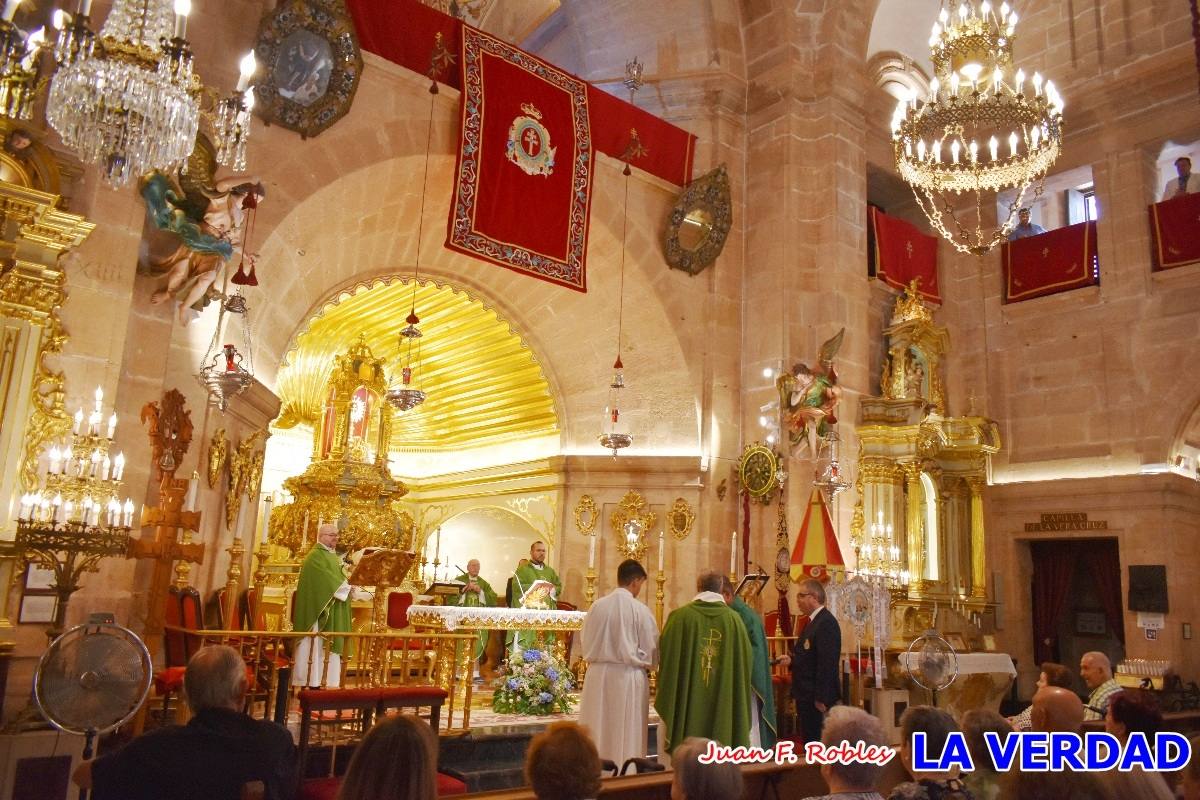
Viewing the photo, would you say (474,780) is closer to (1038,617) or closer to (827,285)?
(827,285)

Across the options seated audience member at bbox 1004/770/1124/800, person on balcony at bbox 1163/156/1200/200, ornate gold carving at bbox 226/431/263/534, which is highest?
person on balcony at bbox 1163/156/1200/200

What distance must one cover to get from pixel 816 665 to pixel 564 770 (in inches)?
169

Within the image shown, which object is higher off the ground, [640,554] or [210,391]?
[210,391]

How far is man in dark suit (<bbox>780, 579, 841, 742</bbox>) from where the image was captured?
21.7ft

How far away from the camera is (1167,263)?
12867 millimetres

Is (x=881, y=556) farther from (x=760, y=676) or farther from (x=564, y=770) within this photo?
(x=564, y=770)

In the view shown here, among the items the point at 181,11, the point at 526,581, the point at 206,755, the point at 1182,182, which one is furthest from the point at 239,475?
the point at 1182,182

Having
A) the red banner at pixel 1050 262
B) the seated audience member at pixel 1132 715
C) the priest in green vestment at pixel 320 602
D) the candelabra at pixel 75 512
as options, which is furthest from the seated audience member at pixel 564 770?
the red banner at pixel 1050 262

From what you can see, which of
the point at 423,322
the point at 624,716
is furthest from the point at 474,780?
the point at 423,322

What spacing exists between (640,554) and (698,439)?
1.63 m

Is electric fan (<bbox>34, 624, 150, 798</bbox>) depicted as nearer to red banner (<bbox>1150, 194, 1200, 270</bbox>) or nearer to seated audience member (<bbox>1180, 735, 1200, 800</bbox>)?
seated audience member (<bbox>1180, 735, 1200, 800</bbox>)

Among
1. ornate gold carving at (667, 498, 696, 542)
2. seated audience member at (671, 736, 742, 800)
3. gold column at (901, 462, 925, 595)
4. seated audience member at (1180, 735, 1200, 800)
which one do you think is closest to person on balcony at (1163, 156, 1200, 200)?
gold column at (901, 462, 925, 595)

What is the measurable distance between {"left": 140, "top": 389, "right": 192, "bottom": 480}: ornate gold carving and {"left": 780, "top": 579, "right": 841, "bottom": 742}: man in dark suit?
4.93 meters

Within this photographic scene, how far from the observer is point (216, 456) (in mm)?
8094
